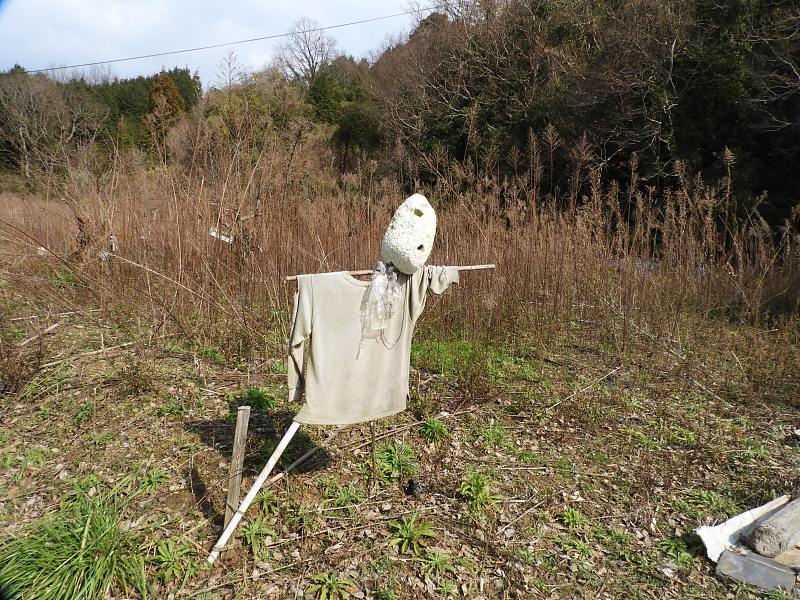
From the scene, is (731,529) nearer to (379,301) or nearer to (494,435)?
(494,435)

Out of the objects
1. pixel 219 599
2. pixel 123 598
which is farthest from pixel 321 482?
pixel 123 598

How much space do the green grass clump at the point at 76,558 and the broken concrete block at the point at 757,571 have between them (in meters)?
2.46

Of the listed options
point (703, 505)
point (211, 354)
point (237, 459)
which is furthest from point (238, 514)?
point (703, 505)

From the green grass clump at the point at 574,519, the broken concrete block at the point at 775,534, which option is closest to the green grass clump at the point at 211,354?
the green grass clump at the point at 574,519

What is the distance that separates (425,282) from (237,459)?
1108mm

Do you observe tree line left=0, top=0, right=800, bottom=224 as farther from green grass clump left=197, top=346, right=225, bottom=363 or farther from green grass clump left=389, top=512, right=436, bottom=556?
green grass clump left=389, top=512, right=436, bottom=556

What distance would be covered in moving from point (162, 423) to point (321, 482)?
115cm

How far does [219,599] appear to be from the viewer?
1.99 metres

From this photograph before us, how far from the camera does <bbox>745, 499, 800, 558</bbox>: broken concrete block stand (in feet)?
7.55

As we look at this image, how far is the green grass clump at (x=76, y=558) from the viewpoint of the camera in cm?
188

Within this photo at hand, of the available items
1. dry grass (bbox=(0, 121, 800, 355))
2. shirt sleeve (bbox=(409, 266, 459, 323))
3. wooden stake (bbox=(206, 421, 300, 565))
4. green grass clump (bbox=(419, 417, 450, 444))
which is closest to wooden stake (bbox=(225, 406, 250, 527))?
wooden stake (bbox=(206, 421, 300, 565))

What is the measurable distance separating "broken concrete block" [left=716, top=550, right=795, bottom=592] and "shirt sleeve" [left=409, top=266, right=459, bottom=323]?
5.77 feet

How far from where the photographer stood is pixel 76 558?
6.40ft

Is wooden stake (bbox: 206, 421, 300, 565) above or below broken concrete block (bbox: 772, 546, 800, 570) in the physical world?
above
